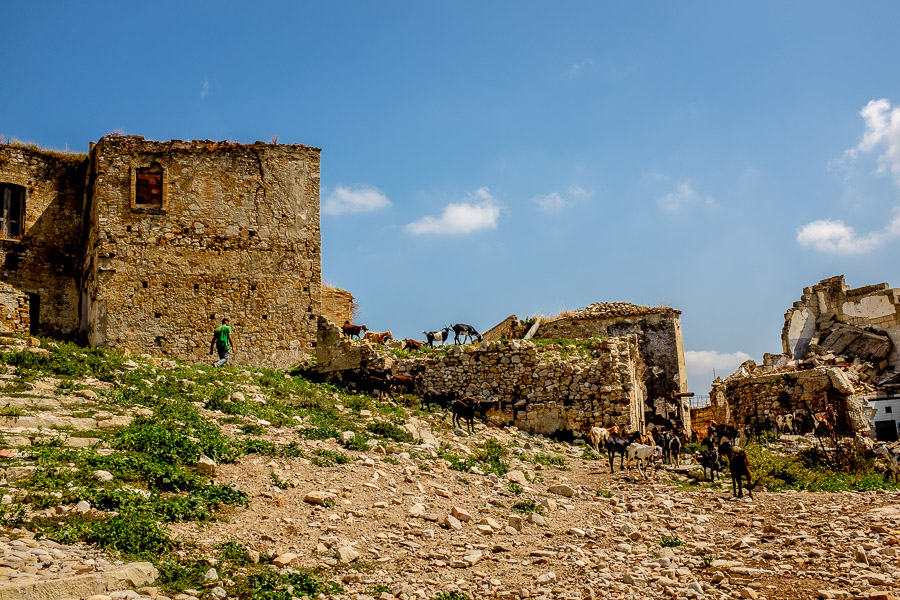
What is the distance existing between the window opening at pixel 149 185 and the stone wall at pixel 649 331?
47.6 feet

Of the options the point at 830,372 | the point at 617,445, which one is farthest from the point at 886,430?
the point at 617,445

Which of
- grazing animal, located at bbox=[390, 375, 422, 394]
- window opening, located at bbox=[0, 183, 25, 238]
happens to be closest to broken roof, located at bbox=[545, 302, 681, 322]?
grazing animal, located at bbox=[390, 375, 422, 394]

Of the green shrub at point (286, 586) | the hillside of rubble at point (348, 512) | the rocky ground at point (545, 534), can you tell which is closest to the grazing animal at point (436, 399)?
the hillside of rubble at point (348, 512)

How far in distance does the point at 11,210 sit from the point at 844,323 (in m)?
34.0

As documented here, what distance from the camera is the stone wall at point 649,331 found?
93.4 ft

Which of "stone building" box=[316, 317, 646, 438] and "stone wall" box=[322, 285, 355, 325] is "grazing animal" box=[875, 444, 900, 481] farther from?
"stone wall" box=[322, 285, 355, 325]

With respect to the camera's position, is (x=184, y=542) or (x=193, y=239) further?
(x=193, y=239)

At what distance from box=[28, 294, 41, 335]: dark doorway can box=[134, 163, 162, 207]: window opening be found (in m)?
4.39

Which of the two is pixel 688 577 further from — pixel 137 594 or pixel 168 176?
pixel 168 176

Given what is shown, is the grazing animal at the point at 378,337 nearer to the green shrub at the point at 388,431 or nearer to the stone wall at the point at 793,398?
the green shrub at the point at 388,431

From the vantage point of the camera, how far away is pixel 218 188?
21.9 m

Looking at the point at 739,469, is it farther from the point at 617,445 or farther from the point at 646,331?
the point at 646,331

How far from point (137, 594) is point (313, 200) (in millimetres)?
17342

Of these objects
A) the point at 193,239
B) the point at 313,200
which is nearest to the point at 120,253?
the point at 193,239
